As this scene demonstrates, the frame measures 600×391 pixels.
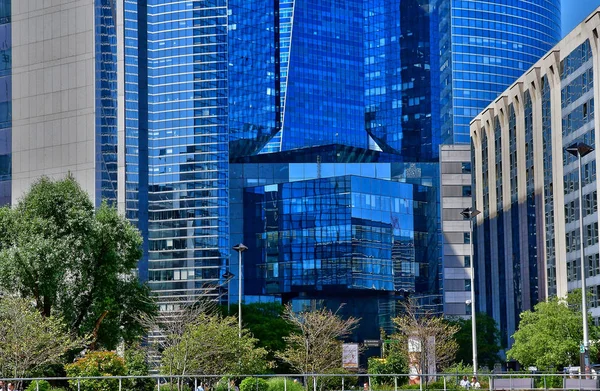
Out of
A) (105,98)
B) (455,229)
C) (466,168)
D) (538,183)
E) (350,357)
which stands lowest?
(350,357)

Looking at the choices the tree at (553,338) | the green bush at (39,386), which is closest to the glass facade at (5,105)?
the tree at (553,338)

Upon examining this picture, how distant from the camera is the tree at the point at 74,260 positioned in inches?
2934

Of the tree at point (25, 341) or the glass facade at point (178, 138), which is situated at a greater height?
the glass facade at point (178, 138)

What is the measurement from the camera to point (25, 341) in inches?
2498

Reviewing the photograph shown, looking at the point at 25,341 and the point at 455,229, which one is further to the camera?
the point at 455,229

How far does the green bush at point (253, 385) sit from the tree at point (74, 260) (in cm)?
2247

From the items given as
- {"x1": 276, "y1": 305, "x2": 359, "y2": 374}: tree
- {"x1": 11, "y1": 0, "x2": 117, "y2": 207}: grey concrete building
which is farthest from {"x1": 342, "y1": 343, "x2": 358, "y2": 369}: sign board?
{"x1": 11, "y1": 0, "x2": 117, "y2": 207}: grey concrete building

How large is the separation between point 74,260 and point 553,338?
141ft

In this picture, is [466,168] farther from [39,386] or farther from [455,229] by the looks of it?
[39,386]

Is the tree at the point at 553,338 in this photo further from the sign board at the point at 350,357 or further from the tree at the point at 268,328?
the tree at the point at 268,328

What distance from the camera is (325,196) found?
181125 millimetres

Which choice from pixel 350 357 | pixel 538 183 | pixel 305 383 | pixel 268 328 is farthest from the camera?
pixel 268 328

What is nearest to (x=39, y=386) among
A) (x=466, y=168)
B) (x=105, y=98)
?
(x=105, y=98)

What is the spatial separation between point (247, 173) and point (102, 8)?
241 ft
